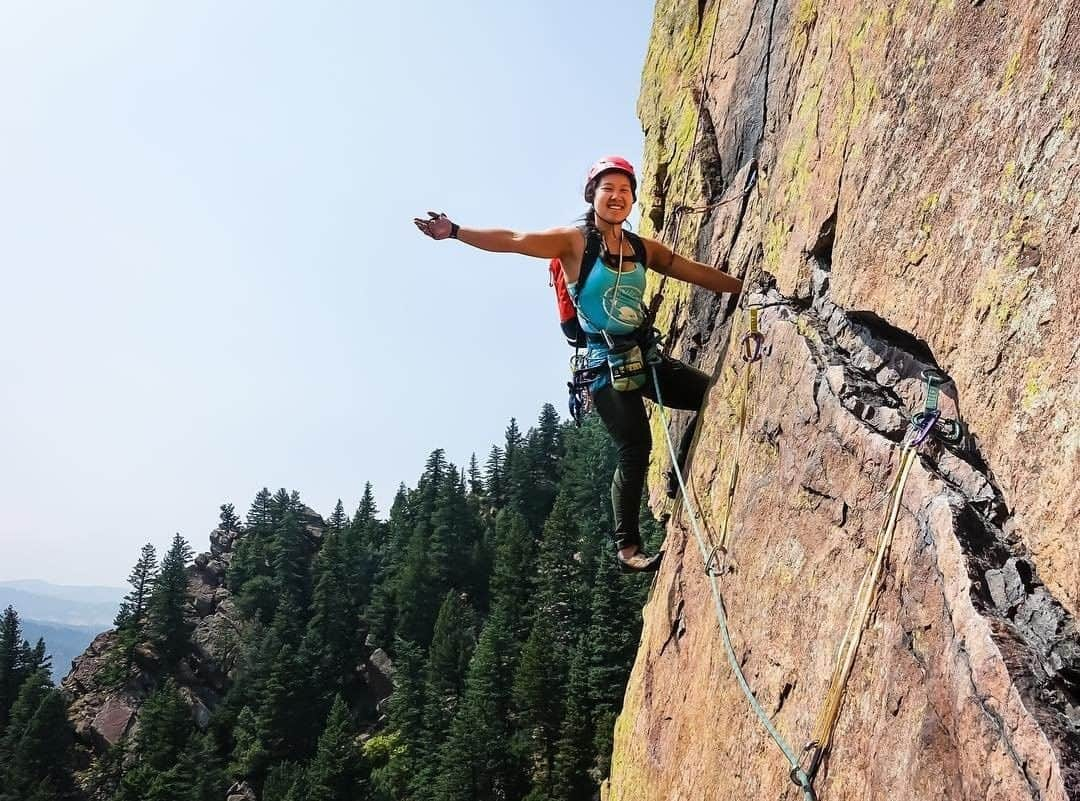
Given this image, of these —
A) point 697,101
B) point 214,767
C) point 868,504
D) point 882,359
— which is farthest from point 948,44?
point 214,767

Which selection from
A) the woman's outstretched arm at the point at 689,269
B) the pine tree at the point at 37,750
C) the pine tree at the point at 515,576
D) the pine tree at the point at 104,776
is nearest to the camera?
the woman's outstretched arm at the point at 689,269

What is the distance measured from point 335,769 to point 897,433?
185ft

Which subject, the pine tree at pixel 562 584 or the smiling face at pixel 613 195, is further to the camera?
the pine tree at pixel 562 584

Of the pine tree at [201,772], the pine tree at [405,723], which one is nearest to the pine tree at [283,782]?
the pine tree at [201,772]

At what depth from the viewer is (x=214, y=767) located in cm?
5809

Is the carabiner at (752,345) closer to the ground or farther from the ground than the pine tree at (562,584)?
closer to the ground

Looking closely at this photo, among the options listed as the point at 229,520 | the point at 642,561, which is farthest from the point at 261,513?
the point at 642,561

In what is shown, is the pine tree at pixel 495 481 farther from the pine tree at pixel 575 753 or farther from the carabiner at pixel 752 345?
the carabiner at pixel 752 345

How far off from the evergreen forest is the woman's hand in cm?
4613

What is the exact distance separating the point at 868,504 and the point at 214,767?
6515 cm

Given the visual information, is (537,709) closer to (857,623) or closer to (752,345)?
(752,345)

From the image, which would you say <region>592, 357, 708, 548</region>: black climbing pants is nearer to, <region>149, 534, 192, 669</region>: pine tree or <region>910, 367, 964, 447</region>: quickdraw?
<region>910, 367, 964, 447</region>: quickdraw

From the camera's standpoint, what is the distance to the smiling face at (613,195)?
252 inches

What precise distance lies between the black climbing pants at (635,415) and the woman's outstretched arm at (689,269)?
0.74 m
